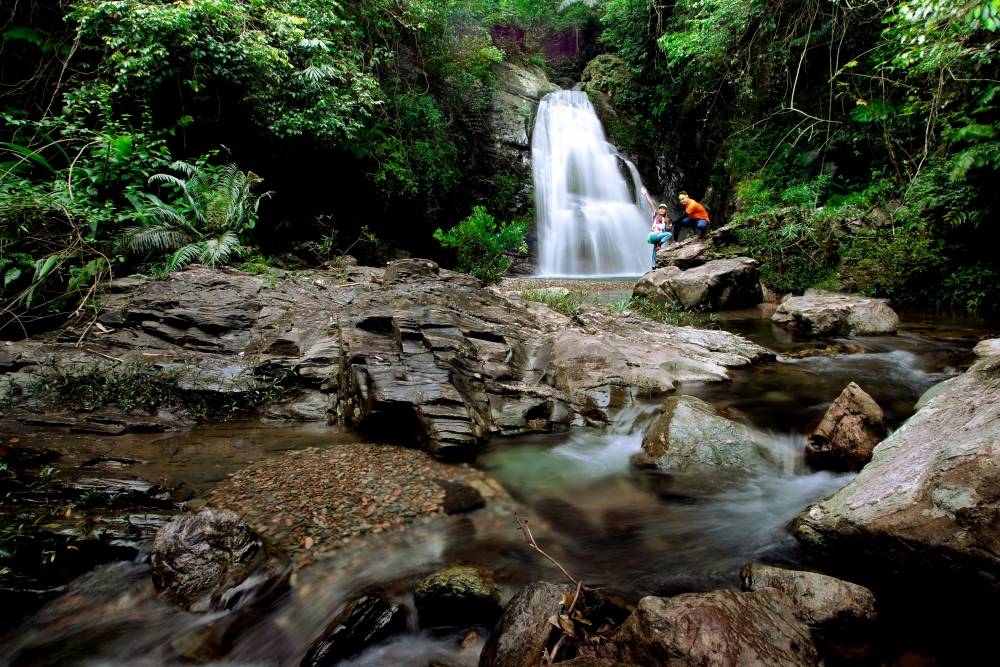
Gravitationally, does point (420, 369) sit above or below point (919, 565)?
above

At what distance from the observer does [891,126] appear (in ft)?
35.0

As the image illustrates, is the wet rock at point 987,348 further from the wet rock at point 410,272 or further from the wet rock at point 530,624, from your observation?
the wet rock at point 410,272

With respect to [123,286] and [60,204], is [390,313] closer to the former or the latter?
[123,286]

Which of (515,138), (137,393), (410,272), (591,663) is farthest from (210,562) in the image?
(515,138)

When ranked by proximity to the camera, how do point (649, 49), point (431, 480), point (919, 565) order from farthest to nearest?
point (649, 49)
point (431, 480)
point (919, 565)

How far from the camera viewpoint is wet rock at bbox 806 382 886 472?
3.55 meters

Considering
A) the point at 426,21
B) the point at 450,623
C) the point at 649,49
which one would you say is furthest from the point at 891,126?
the point at 450,623

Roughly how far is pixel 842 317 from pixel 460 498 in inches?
290

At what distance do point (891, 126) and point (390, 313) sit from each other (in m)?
12.3

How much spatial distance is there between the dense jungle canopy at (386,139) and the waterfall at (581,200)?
4.55 ft

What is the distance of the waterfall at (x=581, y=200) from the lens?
15.7 m

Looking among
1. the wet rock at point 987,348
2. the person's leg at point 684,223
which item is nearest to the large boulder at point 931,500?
the wet rock at point 987,348

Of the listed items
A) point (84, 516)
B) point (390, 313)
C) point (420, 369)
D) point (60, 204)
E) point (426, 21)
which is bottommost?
point (84, 516)

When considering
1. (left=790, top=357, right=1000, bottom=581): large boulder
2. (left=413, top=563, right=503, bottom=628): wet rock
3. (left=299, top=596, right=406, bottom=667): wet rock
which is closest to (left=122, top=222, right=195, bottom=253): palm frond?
(left=299, top=596, right=406, bottom=667): wet rock
